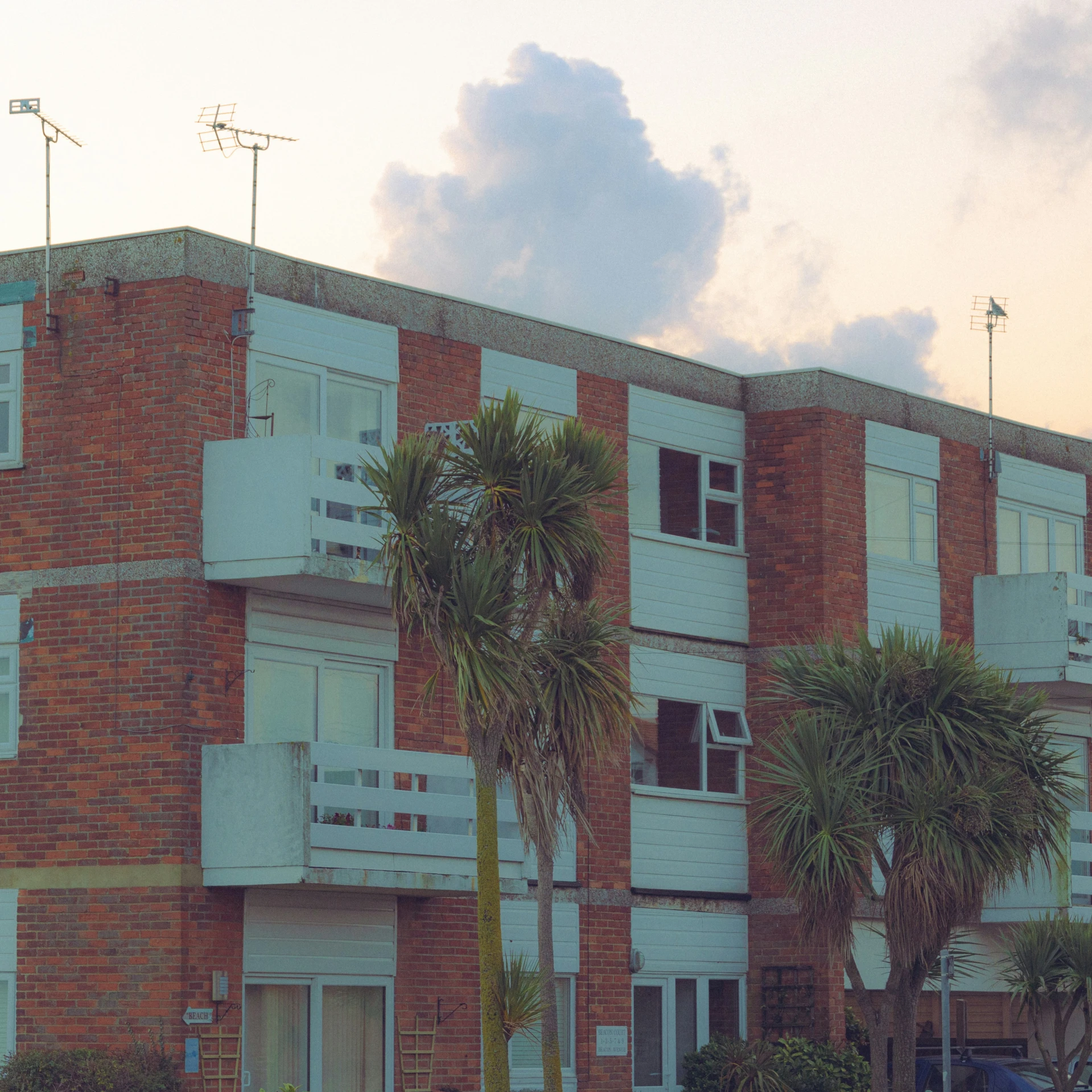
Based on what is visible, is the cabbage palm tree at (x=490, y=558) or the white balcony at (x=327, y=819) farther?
the white balcony at (x=327, y=819)

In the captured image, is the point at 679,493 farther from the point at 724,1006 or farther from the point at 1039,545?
the point at 1039,545

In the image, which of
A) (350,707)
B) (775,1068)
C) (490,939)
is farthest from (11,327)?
(775,1068)

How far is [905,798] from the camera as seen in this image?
23.0 meters

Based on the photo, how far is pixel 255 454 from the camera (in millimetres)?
21594

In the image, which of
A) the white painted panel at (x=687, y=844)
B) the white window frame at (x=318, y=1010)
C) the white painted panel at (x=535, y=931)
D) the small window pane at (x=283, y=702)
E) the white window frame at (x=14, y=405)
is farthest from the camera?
the white painted panel at (x=687, y=844)

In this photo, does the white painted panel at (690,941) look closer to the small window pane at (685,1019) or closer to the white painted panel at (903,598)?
the small window pane at (685,1019)

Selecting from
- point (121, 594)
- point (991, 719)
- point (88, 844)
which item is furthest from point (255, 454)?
point (991, 719)

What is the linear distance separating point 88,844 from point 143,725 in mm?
1358

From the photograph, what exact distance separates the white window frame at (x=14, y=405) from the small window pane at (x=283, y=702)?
3.49 m

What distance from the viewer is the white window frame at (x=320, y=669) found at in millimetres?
22047

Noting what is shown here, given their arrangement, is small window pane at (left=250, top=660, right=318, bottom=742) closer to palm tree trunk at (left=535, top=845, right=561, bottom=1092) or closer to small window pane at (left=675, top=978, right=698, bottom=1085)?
palm tree trunk at (left=535, top=845, right=561, bottom=1092)

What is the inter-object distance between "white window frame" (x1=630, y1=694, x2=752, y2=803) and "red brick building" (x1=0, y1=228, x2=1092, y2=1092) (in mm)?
95

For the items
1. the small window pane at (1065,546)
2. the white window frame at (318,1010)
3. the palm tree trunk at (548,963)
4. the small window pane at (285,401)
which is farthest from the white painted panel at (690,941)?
the small window pane at (1065,546)

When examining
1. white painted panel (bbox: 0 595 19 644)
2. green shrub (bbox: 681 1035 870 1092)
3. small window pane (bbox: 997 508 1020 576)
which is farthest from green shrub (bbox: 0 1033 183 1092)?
small window pane (bbox: 997 508 1020 576)
